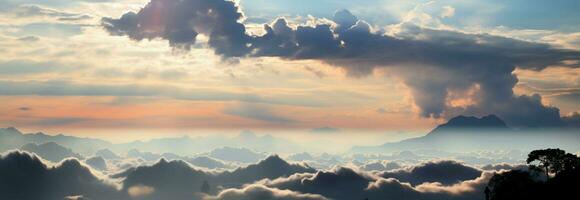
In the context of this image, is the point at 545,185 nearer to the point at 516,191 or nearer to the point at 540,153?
the point at 516,191

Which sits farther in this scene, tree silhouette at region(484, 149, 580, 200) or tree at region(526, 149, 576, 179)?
tree at region(526, 149, 576, 179)

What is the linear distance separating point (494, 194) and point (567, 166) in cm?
2403

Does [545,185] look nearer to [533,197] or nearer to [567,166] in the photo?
[533,197]

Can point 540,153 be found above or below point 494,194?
above

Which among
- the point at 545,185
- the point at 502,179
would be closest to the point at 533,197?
the point at 545,185

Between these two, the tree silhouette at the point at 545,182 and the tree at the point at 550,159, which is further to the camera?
the tree at the point at 550,159

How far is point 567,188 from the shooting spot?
488 ft

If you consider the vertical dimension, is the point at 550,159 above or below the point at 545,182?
above

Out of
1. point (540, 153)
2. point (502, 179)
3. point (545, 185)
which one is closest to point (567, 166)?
point (540, 153)

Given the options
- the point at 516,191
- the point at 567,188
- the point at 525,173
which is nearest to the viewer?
the point at 567,188

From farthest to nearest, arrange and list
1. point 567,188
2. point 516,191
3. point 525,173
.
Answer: point 525,173, point 516,191, point 567,188

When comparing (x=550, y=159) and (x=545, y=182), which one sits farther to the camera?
(x=550, y=159)

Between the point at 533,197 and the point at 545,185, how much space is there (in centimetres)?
615

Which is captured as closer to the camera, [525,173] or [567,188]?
[567,188]
